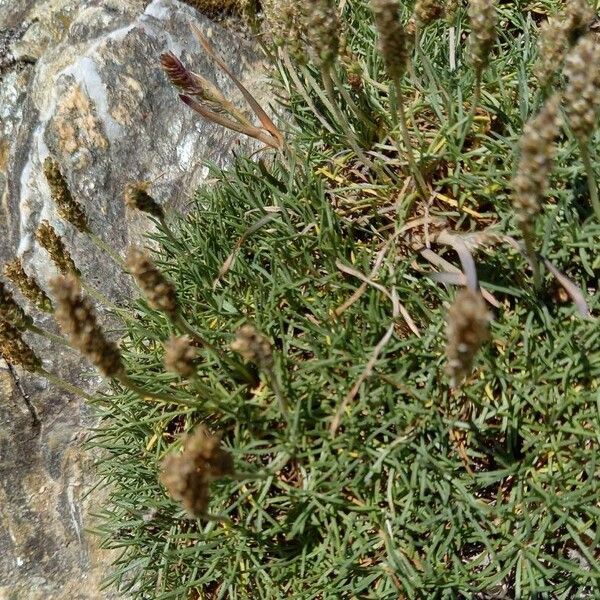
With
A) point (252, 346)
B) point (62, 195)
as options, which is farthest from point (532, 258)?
point (62, 195)

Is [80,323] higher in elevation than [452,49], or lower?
higher

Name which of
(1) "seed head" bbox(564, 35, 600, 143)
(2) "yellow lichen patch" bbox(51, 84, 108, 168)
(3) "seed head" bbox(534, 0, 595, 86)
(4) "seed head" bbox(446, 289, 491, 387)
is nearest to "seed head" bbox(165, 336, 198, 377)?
(4) "seed head" bbox(446, 289, 491, 387)

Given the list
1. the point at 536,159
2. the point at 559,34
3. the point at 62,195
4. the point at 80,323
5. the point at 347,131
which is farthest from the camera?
the point at 62,195

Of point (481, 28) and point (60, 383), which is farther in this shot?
point (60, 383)

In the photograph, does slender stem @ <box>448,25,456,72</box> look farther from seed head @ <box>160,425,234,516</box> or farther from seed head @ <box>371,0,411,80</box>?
seed head @ <box>160,425,234,516</box>

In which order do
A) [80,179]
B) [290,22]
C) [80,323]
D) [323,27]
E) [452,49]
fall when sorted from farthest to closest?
[80,179]
[452,49]
[290,22]
[323,27]
[80,323]

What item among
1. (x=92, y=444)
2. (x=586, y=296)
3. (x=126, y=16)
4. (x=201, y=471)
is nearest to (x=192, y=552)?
(x=92, y=444)

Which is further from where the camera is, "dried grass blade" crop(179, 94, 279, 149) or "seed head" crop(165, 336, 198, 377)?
"dried grass blade" crop(179, 94, 279, 149)

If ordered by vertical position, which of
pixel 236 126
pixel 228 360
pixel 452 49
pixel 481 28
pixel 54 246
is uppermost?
pixel 481 28

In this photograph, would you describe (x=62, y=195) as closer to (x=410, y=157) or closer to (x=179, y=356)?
(x=179, y=356)
